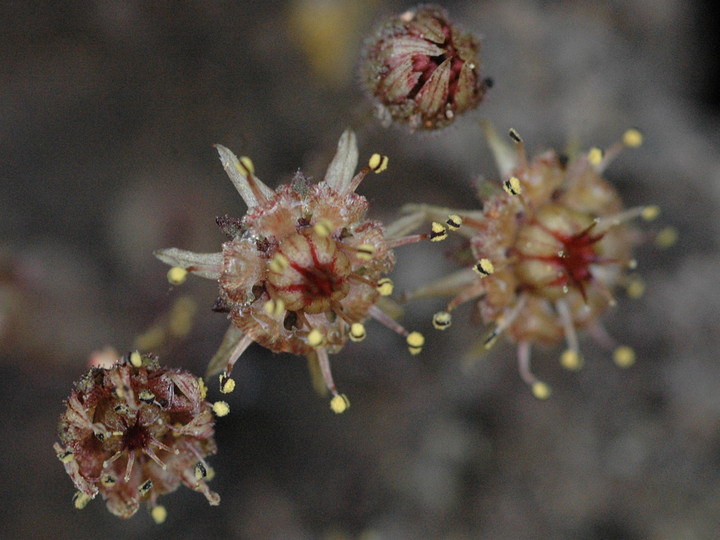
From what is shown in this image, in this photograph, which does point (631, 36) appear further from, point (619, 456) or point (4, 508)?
point (4, 508)

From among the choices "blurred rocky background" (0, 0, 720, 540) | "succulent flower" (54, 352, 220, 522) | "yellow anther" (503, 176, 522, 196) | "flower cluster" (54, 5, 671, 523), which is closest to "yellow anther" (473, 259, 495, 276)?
"flower cluster" (54, 5, 671, 523)

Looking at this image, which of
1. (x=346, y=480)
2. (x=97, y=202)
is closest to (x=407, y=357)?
(x=346, y=480)

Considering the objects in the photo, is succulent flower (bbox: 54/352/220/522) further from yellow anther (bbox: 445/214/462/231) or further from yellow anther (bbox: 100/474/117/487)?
yellow anther (bbox: 445/214/462/231)

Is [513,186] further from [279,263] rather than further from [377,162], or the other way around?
[279,263]

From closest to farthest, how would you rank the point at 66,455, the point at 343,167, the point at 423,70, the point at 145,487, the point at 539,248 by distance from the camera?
1. the point at 66,455
2. the point at 145,487
3. the point at 423,70
4. the point at 343,167
5. the point at 539,248

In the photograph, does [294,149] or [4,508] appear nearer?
[4,508]

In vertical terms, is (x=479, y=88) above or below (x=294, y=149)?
below

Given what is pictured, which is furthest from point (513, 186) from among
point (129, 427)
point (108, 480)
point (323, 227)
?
point (108, 480)
